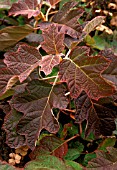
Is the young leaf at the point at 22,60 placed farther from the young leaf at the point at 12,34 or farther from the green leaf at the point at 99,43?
the green leaf at the point at 99,43

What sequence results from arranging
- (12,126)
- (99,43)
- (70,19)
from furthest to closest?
(99,43)
(70,19)
(12,126)

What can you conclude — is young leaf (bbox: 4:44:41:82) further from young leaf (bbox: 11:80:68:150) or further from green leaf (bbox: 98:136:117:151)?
green leaf (bbox: 98:136:117:151)

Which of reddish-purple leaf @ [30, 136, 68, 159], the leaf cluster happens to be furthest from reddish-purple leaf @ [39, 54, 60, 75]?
reddish-purple leaf @ [30, 136, 68, 159]

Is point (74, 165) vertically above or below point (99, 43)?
below

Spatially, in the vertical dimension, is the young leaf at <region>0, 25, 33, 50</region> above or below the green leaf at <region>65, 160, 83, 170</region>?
above

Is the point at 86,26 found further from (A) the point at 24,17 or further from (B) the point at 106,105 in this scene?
(A) the point at 24,17

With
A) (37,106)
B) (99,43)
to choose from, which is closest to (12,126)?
(37,106)

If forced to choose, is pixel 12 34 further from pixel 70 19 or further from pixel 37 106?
pixel 37 106

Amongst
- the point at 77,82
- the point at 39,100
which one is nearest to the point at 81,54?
the point at 77,82
